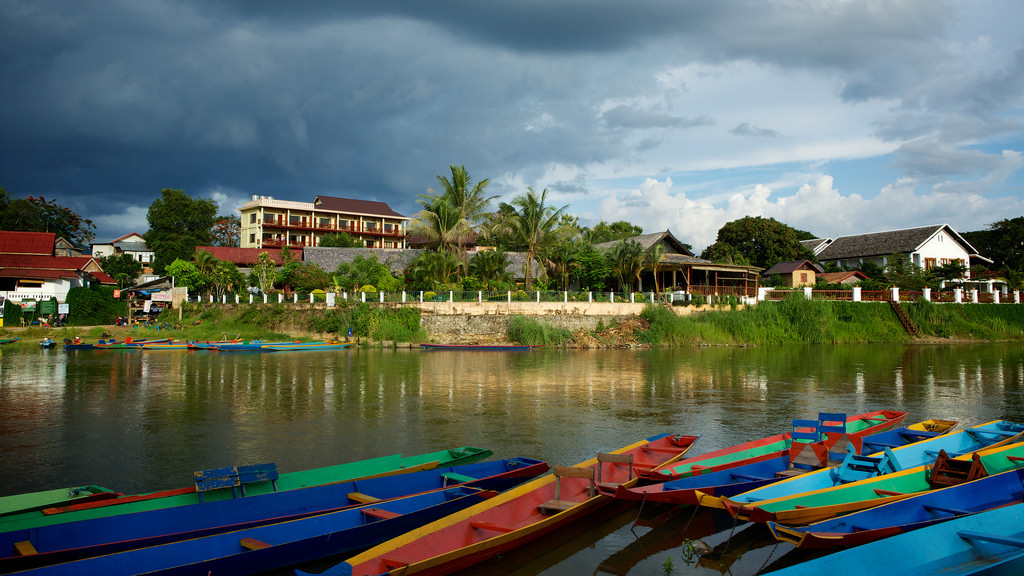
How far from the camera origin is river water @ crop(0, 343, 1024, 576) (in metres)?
7.48

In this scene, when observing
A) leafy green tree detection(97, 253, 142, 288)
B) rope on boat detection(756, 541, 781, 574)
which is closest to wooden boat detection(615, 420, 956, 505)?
rope on boat detection(756, 541, 781, 574)

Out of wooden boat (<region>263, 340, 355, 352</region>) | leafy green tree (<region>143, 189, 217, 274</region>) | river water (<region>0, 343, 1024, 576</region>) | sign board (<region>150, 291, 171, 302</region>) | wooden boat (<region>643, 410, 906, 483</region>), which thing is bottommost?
river water (<region>0, 343, 1024, 576</region>)

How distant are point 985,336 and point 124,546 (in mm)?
45750

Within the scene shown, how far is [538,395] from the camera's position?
652 inches

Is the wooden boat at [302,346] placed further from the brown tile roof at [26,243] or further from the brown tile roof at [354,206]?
A: the brown tile roof at [354,206]

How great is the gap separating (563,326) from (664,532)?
83.1 feet

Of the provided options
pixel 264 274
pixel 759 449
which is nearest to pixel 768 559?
pixel 759 449

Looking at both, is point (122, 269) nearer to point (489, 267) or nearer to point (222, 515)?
point (489, 267)

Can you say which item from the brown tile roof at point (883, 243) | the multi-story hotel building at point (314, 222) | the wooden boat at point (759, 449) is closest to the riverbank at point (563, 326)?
the brown tile roof at point (883, 243)

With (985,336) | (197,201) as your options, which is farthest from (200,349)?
(985,336)

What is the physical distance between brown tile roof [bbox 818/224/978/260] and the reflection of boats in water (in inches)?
1932

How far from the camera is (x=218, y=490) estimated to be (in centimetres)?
680

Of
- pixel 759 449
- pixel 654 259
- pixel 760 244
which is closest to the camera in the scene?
pixel 759 449

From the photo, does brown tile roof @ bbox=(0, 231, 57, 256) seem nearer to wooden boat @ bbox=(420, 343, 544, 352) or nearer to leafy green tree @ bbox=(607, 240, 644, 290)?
wooden boat @ bbox=(420, 343, 544, 352)
